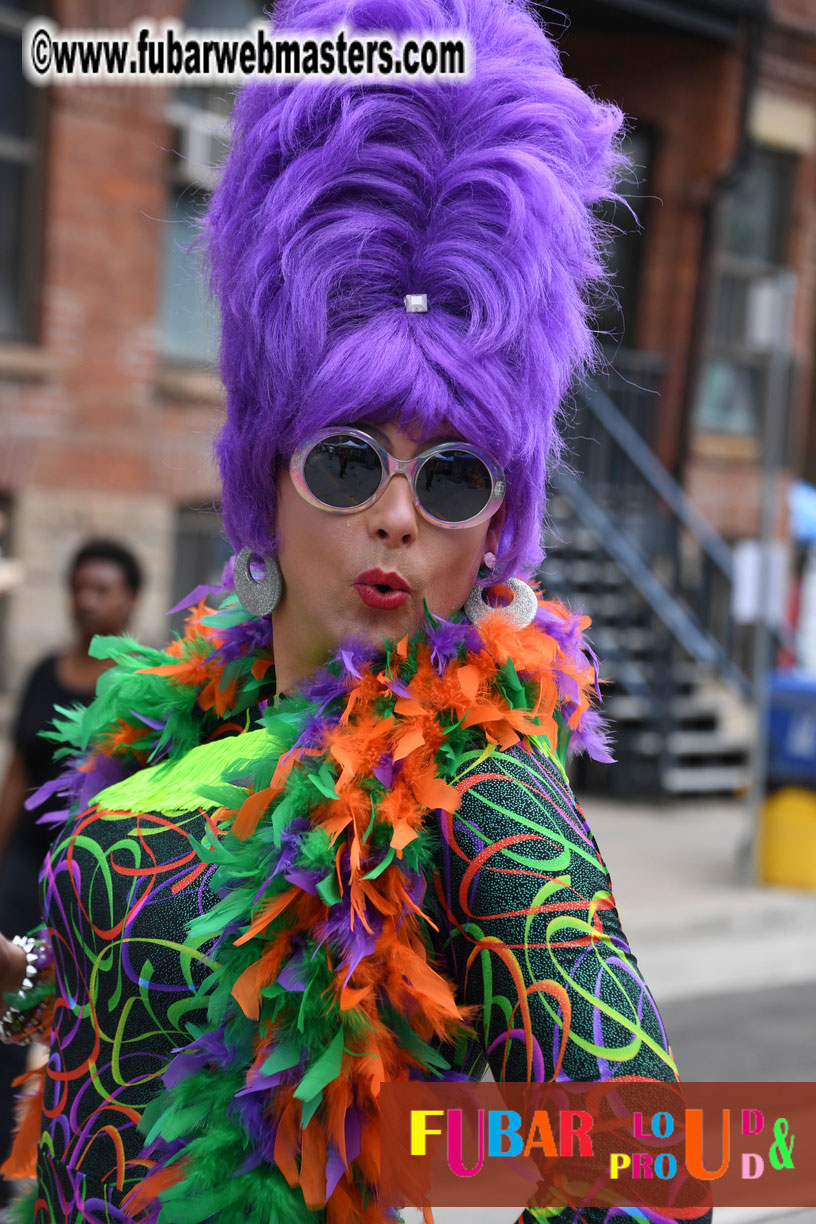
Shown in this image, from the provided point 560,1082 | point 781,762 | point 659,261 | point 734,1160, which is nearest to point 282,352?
point 560,1082

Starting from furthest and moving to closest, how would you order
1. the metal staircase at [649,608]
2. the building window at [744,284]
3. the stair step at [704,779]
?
the building window at [744,284] < the metal staircase at [649,608] < the stair step at [704,779]

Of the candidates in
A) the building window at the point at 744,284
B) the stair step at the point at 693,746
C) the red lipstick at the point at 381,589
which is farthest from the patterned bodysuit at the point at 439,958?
the building window at the point at 744,284

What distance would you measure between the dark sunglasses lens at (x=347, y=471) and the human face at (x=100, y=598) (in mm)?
3207

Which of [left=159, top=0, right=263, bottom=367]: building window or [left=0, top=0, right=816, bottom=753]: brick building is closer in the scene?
[left=0, top=0, right=816, bottom=753]: brick building

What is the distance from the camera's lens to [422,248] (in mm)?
1503

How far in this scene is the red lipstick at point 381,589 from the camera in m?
1.49

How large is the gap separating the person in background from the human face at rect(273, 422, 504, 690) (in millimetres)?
2040

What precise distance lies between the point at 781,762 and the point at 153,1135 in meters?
7.52

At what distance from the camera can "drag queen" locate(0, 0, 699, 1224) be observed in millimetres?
1371

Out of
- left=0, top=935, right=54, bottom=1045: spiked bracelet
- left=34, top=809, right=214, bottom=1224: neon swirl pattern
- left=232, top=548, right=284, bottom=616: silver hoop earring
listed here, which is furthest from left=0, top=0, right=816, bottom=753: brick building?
left=34, top=809, right=214, bottom=1224: neon swirl pattern

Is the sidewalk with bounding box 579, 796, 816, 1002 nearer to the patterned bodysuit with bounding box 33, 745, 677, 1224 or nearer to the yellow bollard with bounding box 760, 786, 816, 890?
the yellow bollard with bounding box 760, 786, 816, 890

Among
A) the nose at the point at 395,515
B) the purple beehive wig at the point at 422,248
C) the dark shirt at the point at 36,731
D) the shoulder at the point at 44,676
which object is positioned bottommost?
the dark shirt at the point at 36,731

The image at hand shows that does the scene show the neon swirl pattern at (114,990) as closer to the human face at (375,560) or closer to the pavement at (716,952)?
the human face at (375,560)

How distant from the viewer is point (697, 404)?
12.9 metres
